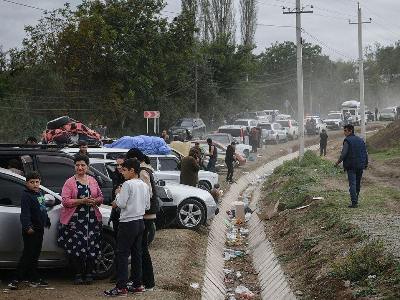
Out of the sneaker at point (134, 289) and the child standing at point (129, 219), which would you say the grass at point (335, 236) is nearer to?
the sneaker at point (134, 289)

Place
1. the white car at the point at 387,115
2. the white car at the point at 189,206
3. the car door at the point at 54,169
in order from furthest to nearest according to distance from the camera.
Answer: the white car at the point at 387,115 < the white car at the point at 189,206 < the car door at the point at 54,169

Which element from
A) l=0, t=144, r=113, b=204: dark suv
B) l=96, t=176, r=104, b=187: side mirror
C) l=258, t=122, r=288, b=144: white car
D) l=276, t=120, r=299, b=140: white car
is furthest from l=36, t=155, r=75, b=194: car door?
l=276, t=120, r=299, b=140: white car

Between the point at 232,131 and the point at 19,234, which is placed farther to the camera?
the point at 232,131

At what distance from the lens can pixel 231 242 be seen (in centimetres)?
1877

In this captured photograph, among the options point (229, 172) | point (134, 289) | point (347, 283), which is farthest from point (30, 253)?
point (229, 172)

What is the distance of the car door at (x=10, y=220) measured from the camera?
10391 mm

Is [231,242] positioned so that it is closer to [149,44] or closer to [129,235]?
[129,235]

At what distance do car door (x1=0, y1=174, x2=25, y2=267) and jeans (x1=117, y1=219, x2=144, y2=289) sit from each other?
1520mm

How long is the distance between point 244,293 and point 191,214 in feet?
13.6

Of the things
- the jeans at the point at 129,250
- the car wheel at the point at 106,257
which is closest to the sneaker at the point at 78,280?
the car wheel at the point at 106,257

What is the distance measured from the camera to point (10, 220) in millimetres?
10422

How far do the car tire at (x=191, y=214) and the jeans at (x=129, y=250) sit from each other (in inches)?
264

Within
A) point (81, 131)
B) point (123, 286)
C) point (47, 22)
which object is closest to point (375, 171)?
point (81, 131)

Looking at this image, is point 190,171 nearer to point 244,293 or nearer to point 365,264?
point 244,293
